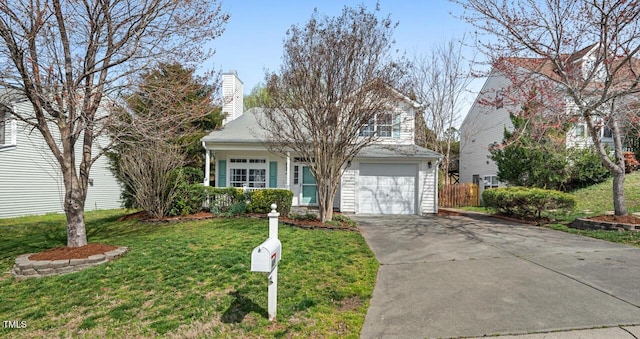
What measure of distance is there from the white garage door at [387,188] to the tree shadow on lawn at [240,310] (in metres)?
9.77

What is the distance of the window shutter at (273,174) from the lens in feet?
49.3

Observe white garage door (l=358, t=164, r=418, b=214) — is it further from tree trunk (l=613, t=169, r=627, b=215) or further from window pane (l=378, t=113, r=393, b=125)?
tree trunk (l=613, t=169, r=627, b=215)

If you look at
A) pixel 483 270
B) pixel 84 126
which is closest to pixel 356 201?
pixel 483 270

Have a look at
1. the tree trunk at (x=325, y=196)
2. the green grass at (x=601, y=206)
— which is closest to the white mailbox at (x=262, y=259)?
the tree trunk at (x=325, y=196)

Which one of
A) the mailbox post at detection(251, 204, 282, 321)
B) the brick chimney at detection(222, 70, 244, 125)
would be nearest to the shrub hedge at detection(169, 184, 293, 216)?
the brick chimney at detection(222, 70, 244, 125)

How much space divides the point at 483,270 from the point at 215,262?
4343 mm

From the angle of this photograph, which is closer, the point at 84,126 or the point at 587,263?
the point at 587,263

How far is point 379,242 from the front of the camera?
7.69 metres

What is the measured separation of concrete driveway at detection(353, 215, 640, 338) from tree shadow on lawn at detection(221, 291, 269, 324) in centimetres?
125

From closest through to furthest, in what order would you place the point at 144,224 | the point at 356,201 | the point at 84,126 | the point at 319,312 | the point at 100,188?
the point at 319,312, the point at 84,126, the point at 144,224, the point at 356,201, the point at 100,188

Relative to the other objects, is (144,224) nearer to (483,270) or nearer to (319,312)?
(319,312)

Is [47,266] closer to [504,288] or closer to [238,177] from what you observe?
[504,288]

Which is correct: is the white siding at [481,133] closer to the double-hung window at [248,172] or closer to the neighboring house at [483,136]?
the neighboring house at [483,136]

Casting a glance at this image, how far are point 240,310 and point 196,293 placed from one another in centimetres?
88
